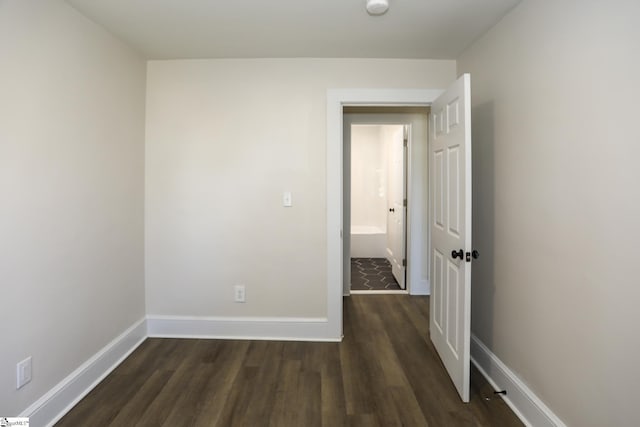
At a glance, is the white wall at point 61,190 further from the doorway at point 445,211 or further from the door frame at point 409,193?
the door frame at point 409,193

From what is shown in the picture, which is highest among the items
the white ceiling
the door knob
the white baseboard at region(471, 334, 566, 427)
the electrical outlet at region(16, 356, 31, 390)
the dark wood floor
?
the white ceiling

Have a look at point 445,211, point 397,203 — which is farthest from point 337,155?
point 397,203

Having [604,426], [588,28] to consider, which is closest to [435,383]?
[604,426]

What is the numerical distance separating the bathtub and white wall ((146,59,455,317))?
128 inches

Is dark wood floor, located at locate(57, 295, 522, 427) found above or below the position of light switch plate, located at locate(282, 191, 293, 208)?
below

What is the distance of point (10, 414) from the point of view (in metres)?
1.64

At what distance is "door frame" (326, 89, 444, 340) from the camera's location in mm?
2787

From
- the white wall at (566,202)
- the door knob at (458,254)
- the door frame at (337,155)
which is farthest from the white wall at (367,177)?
the door knob at (458,254)

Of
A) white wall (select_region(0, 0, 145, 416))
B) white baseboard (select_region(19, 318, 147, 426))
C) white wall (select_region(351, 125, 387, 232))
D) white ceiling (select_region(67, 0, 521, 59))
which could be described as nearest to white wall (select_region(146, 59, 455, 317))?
white ceiling (select_region(67, 0, 521, 59))

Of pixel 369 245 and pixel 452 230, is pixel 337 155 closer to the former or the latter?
pixel 452 230

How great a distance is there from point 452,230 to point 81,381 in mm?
2532

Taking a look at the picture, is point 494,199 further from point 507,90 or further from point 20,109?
point 20,109

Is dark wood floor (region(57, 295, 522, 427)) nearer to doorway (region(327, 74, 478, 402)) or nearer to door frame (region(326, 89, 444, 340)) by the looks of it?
doorway (region(327, 74, 478, 402))

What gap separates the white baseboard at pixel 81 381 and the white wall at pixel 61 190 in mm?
46
